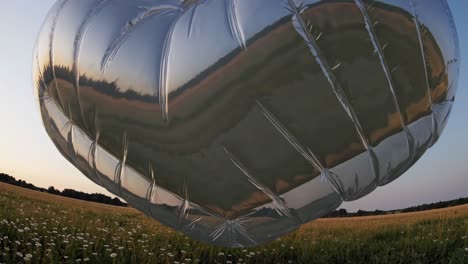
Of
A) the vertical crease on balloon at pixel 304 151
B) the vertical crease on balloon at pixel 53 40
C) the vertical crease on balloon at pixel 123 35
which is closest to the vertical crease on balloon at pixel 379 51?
the vertical crease on balloon at pixel 304 151

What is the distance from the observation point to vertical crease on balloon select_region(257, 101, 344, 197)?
2029 millimetres

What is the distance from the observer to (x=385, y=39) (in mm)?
2041

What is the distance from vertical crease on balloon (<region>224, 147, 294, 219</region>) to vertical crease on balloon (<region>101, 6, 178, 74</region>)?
58 cm

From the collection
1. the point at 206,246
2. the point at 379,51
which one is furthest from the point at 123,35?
the point at 206,246

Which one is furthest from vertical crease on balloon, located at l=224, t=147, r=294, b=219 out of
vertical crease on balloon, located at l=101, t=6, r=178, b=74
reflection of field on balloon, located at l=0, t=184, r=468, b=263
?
reflection of field on balloon, located at l=0, t=184, r=468, b=263

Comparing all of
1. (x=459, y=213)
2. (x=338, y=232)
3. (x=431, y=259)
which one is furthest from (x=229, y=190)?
(x=459, y=213)

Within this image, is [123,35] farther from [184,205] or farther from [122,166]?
[184,205]

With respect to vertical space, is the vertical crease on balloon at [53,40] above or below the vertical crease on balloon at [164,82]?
above

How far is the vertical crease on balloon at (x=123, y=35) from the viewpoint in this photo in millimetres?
2168

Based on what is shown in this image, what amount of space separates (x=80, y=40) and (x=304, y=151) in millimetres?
1024

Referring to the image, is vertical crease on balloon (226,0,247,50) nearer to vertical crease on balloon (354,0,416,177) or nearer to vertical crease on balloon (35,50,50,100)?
vertical crease on balloon (354,0,416,177)

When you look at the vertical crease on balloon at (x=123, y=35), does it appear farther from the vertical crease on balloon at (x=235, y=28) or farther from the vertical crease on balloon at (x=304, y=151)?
the vertical crease on balloon at (x=304, y=151)

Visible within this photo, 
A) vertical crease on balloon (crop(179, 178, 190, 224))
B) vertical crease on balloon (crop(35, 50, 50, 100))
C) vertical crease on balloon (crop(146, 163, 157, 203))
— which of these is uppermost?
vertical crease on balloon (crop(35, 50, 50, 100))

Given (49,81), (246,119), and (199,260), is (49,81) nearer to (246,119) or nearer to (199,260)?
(246,119)
